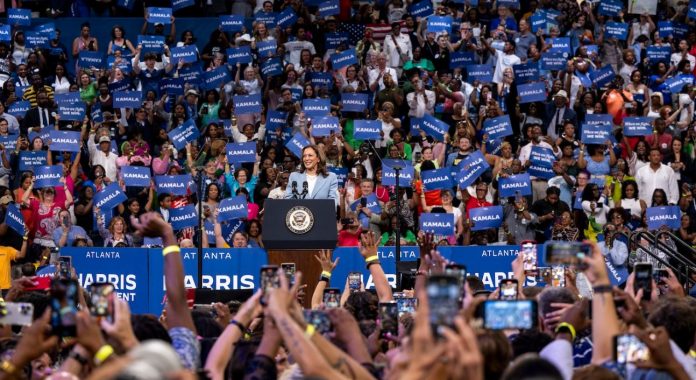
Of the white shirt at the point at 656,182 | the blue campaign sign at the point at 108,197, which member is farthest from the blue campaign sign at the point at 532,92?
the blue campaign sign at the point at 108,197

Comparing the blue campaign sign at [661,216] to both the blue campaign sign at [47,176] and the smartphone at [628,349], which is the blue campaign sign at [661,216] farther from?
the smartphone at [628,349]

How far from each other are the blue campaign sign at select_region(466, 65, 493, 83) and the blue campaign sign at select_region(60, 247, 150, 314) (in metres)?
6.80

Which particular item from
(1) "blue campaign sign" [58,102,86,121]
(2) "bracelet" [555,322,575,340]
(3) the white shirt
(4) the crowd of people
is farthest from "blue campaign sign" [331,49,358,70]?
(2) "bracelet" [555,322,575,340]

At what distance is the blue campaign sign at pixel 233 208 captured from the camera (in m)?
16.5

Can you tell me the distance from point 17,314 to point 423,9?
17067 millimetres

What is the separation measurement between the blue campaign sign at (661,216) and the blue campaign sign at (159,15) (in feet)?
26.6

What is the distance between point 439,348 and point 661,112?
54.4ft

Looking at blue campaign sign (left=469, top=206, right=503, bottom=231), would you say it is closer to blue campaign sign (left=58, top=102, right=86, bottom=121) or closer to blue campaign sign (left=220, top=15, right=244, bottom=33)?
blue campaign sign (left=58, top=102, right=86, bottom=121)

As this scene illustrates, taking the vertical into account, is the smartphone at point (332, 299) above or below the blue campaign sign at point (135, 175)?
above

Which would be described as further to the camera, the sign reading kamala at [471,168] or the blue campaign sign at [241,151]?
the blue campaign sign at [241,151]

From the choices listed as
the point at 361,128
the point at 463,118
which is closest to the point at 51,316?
the point at 361,128

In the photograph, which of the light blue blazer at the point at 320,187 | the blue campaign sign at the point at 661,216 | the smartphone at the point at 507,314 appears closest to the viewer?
the smartphone at the point at 507,314

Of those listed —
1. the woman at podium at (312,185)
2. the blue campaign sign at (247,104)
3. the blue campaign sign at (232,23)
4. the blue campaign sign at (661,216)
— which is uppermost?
the blue campaign sign at (232,23)

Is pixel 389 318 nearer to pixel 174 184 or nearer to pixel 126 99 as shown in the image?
pixel 174 184
